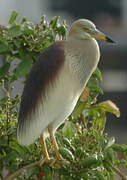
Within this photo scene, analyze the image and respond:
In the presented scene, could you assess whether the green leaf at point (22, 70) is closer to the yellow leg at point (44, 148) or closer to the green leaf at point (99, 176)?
the yellow leg at point (44, 148)

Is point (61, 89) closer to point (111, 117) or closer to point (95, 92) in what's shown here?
point (95, 92)

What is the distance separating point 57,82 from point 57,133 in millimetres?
120

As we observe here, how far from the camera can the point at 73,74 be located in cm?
201

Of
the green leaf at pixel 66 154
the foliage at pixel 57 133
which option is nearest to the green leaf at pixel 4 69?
the foliage at pixel 57 133

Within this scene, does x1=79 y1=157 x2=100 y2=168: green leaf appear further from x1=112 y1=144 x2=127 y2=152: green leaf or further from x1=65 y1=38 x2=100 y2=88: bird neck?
x1=65 y1=38 x2=100 y2=88: bird neck

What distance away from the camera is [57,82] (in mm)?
1985

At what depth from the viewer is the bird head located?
1.94 metres

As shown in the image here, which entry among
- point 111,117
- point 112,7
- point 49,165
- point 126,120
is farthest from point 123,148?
point 112,7

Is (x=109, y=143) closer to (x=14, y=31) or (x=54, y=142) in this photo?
(x=54, y=142)

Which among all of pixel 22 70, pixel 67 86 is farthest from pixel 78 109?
pixel 22 70

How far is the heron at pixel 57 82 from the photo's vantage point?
1.92 meters

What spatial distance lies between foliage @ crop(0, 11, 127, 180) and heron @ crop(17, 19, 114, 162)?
0.02m

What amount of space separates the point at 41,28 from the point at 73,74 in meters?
0.14

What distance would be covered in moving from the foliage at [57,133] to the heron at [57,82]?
0.07 feet
